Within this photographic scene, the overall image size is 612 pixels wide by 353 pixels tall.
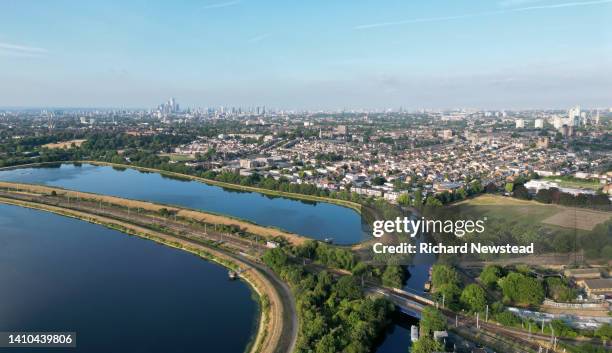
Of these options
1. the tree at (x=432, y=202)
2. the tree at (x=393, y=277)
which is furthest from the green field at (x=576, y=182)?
the tree at (x=393, y=277)

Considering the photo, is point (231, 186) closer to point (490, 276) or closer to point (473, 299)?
point (490, 276)

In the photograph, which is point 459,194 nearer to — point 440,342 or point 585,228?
point 585,228

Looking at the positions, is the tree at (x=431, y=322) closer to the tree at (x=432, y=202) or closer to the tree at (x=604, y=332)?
the tree at (x=604, y=332)

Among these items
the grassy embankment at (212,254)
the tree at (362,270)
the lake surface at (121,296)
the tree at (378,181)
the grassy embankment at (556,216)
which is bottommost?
the lake surface at (121,296)

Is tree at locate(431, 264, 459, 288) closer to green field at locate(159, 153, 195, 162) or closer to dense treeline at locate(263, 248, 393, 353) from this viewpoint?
dense treeline at locate(263, 248, 393, 353)

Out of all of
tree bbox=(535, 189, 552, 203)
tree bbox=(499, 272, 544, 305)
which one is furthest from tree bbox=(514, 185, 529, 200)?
tree bbox=(499, 272, 544, 305)

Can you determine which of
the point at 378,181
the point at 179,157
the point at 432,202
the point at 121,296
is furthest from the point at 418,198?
the point at 179,157

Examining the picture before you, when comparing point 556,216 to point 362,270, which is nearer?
point 362,270

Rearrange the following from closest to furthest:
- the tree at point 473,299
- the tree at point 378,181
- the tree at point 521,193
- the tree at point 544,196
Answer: the tree at point 473,299, the tree at point 544,196, the tree at point 521,193, the tree at point 378,181
